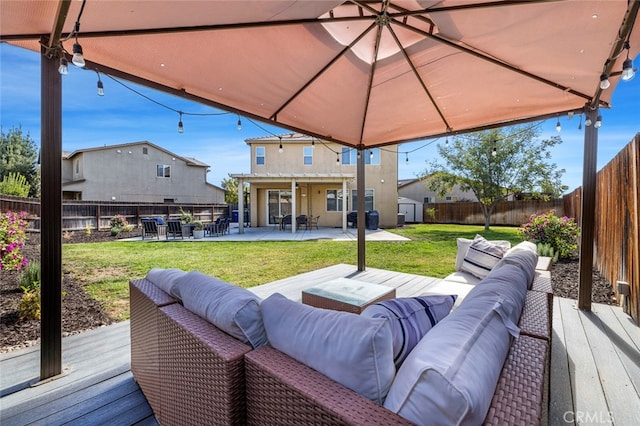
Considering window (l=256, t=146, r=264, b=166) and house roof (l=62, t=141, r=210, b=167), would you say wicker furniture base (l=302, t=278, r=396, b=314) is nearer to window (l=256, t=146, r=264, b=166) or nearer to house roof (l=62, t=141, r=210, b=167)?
window (l=256, t=146, r=264, b=166)

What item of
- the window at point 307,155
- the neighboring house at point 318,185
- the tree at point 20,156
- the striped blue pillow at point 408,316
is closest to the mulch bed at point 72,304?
the striped blue pillow at point 408,316

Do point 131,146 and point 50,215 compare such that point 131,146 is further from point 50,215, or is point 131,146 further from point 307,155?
point 50,215

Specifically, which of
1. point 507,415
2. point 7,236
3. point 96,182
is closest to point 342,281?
point 507,415

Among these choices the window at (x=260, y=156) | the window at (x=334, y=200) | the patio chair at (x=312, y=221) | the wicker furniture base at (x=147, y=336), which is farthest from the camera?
the window at (x=334, y=200)

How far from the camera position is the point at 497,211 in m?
17.3

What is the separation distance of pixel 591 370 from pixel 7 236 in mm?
6561

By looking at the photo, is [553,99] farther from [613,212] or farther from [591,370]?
[591,370]

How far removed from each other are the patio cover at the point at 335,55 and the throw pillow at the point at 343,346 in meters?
2.00

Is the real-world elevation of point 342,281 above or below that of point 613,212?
below

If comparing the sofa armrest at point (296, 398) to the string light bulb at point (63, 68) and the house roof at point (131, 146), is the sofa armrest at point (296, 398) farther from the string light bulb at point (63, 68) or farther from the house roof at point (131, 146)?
the house roof at point (131, 146)

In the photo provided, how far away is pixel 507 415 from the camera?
0.76 meters

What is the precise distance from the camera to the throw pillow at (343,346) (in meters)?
0.95

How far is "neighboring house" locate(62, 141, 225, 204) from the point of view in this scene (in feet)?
54.2

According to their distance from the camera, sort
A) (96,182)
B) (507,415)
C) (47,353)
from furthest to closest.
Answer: (96,182)
(47,353)
(507,415)
